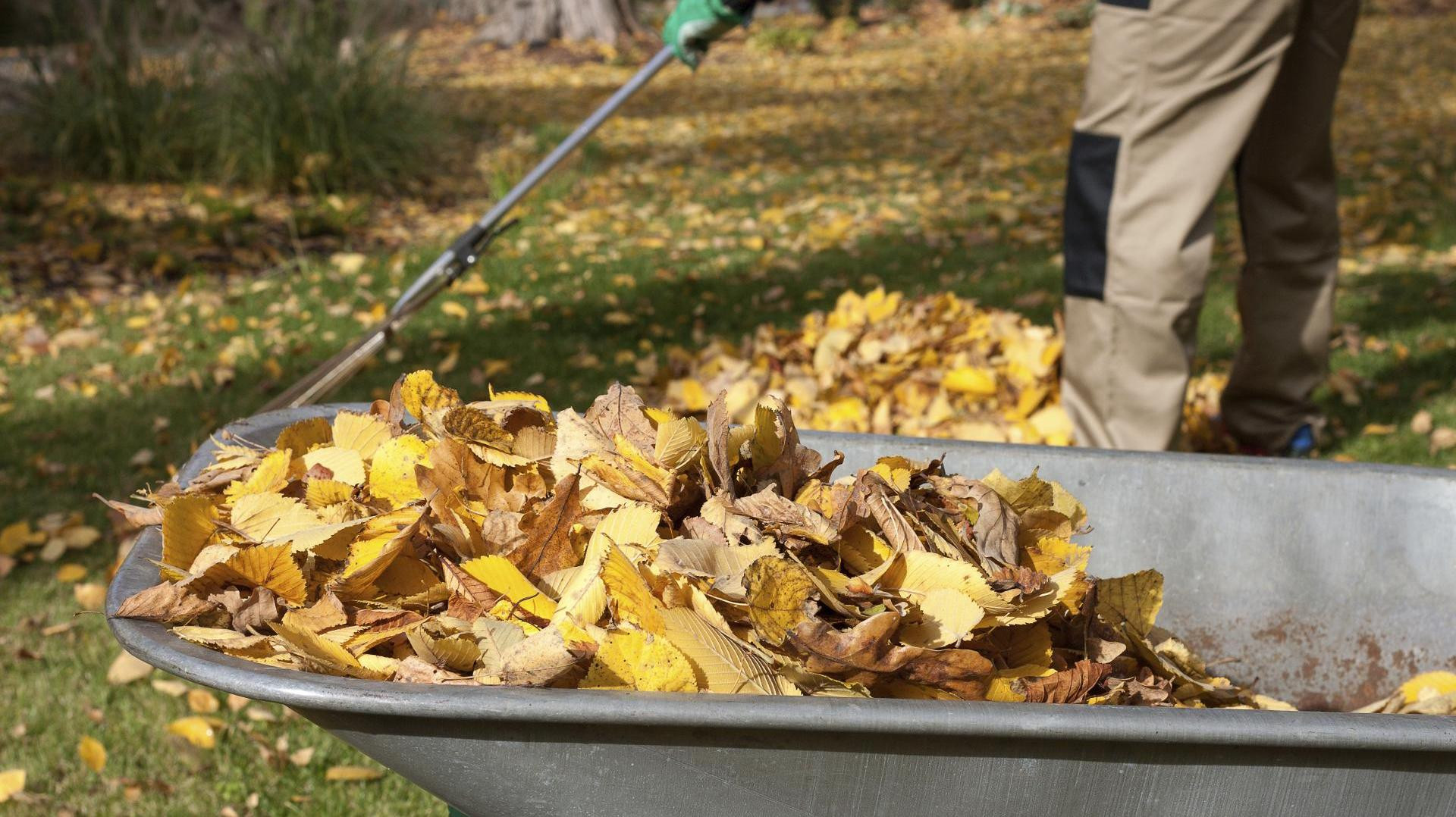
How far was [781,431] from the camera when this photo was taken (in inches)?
54.1

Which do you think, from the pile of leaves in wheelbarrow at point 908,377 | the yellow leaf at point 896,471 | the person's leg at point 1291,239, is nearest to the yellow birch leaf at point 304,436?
the yellow leaf at point 896,471

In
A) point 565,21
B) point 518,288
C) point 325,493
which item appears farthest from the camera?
point 565,21

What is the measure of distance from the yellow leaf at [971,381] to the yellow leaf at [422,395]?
5.74 ft

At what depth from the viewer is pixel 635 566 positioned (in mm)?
1147

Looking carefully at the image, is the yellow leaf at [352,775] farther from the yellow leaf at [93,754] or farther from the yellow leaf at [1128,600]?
the yellow leaf at [1128,600]

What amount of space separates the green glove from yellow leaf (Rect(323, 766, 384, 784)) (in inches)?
60.8

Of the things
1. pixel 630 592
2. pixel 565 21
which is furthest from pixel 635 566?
pixel 565 21

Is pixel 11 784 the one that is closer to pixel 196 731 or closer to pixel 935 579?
pixel 196 731

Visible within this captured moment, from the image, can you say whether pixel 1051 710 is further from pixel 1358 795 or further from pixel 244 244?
pixel 244 244

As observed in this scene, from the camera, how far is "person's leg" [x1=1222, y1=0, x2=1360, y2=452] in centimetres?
255

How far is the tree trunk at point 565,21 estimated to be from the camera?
12.6 meters

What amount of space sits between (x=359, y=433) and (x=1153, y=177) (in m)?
1.64

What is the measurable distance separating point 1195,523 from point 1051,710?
2.52 feet

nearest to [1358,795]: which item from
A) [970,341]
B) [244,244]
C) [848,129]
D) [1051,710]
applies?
[1051,710]
